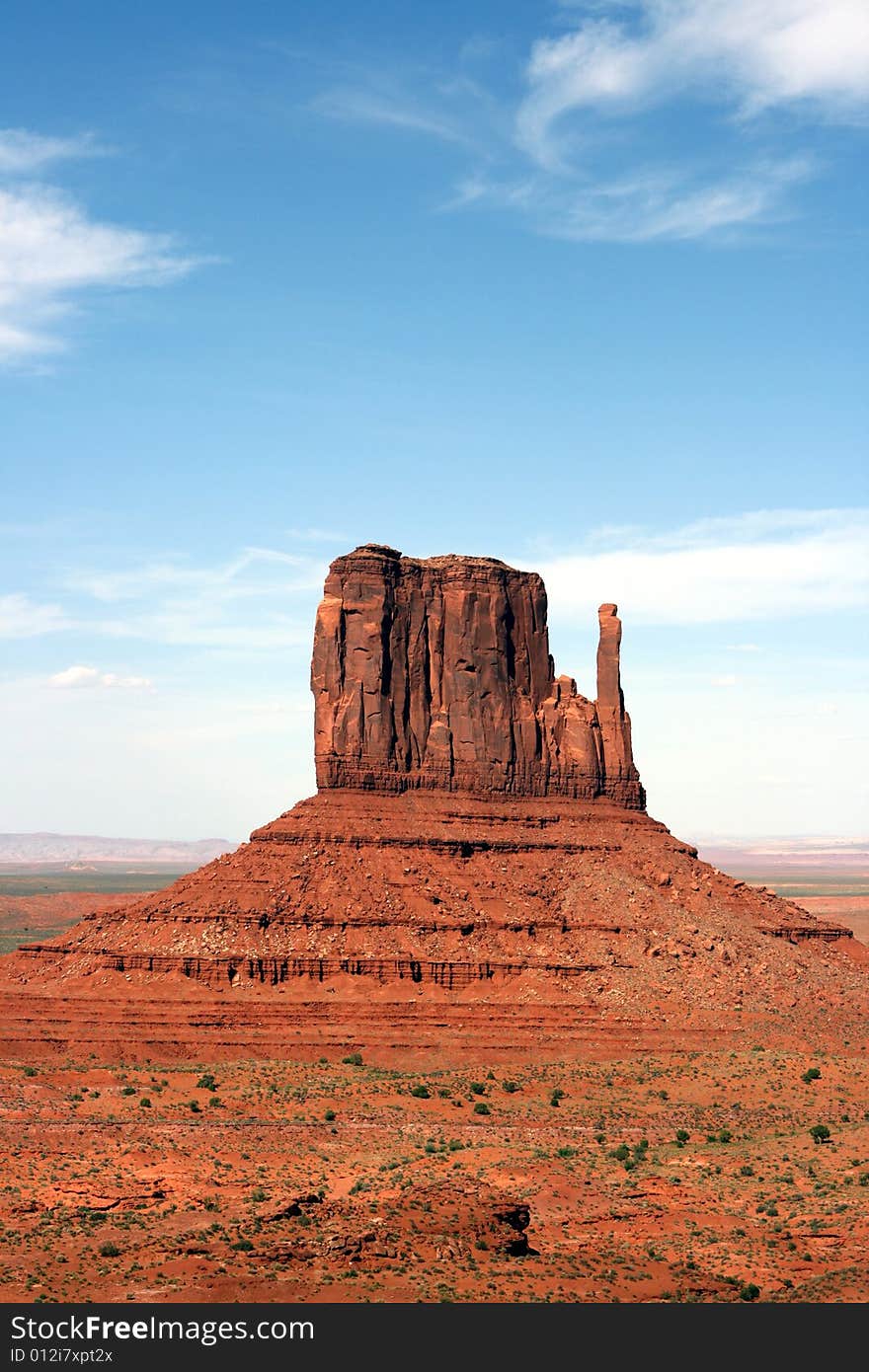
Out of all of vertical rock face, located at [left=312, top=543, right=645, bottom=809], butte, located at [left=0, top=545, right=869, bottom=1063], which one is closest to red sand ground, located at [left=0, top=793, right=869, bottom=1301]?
butte, located at [left=0, top=545, right=869, bottom=1063]

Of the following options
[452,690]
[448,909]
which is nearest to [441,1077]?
[448,909]

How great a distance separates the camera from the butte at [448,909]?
95438 millimetres

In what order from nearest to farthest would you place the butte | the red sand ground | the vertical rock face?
1. the red sand ground
2. the butte
3. the vertical rock face

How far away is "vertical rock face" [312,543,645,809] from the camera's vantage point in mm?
112562

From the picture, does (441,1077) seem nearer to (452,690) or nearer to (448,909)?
(448,909)

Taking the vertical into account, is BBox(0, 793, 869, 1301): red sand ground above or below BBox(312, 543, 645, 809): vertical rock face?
below

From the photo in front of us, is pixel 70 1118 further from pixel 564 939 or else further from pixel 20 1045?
pixel 564 939

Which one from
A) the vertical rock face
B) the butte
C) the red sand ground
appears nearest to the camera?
the red sand ground

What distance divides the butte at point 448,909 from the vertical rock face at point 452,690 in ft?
0.43

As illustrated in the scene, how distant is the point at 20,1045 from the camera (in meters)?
92.7

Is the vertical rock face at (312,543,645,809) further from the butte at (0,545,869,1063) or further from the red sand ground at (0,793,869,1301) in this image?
the red sand ground at (0,793,869,1301)

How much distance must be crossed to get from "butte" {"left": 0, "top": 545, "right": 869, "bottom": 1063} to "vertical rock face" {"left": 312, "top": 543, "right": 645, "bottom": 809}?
0.43ft

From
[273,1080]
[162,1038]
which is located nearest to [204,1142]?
[273,1080]

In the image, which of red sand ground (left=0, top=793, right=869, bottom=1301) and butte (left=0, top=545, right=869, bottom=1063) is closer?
red sand ground (left=0, top=793, right=869, bottom=1301)
